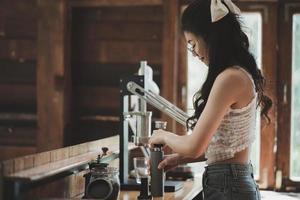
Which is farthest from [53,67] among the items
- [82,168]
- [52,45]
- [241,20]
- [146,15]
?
[241,20]

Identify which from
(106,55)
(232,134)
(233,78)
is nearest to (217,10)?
(233,78)

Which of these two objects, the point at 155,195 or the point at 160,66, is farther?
the point at 160,66

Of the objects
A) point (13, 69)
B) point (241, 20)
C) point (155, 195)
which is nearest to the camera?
point (241, 20)

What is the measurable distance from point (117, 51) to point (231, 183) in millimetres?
2624

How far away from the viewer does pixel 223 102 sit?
177cm

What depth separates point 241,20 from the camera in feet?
6.44

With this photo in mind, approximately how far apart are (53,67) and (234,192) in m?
2.75

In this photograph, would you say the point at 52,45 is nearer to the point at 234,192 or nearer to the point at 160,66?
the point at 160,66

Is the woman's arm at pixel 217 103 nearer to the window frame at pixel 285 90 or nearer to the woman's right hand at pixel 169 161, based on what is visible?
the woman's right hand at pixel 169 161

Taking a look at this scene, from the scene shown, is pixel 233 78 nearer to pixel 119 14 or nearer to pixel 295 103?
pixel 295 103

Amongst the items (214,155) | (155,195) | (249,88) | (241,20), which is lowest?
(155,195)

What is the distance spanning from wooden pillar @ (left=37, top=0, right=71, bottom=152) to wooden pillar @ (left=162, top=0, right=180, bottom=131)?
79cm

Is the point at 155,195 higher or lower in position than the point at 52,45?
lower

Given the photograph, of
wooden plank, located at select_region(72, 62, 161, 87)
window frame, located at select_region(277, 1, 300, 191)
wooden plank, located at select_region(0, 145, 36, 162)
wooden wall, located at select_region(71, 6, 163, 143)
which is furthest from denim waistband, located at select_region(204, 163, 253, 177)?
wooden plank, located at select_region(0, 145, 36, 162)
